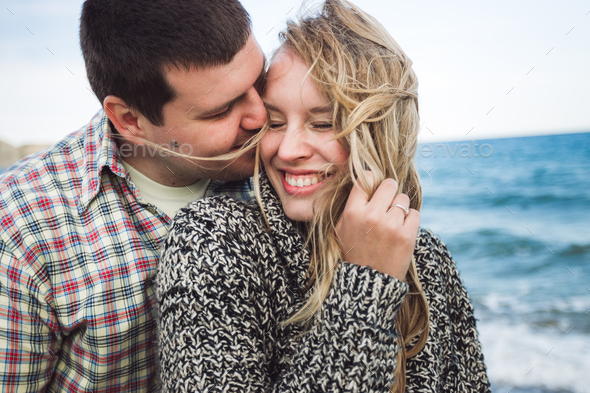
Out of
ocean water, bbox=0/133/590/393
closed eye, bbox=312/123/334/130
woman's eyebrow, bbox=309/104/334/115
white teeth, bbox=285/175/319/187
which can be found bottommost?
ocean water, bbox=0/133/590/393

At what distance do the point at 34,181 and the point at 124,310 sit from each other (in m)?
0.65

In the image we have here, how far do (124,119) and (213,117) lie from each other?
431mm

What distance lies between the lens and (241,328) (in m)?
1.24

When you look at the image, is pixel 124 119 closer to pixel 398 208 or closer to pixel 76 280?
pixel 76 280

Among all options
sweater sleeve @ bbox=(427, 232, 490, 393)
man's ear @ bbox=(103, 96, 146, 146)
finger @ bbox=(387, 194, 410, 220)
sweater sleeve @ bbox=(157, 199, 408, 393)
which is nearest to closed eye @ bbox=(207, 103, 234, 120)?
man's ear @ bbox=(103, 96, 146, 146)

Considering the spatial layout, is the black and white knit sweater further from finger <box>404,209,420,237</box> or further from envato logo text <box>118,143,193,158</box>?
envato logo text <box>118,143,193,158</box>

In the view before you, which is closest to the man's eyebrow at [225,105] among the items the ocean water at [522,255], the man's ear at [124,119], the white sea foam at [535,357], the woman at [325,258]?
the woman at [325,258]

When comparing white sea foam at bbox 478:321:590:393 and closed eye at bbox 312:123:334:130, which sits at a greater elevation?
closed eye at bbox 312:123:334:130

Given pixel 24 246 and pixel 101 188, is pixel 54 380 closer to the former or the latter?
pixel 24 246

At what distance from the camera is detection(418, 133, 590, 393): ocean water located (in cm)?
401

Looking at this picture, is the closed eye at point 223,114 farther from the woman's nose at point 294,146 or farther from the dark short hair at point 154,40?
the woman's nose at point 294,146

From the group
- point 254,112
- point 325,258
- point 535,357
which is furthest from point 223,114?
point 535,357

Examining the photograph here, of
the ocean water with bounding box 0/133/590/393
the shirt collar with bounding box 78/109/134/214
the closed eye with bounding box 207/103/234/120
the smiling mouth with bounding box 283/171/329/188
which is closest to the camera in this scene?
the smiling mouth with bounding box 283/171/329/188

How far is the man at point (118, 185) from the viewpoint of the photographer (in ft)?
5.10
